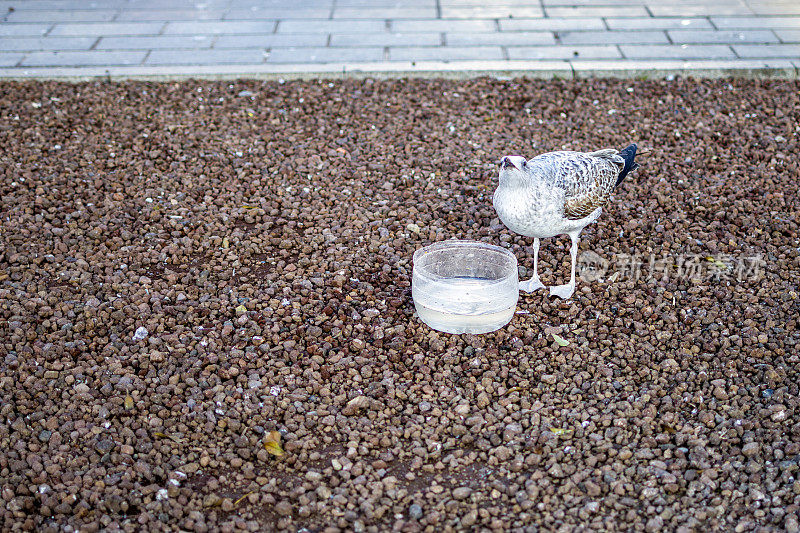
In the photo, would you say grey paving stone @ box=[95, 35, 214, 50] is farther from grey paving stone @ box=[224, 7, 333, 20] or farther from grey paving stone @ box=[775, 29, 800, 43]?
grey paving stone @ box=[775, 29, 800, 43]

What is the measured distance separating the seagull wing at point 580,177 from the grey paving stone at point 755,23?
451 cm

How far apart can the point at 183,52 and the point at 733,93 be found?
5.29m

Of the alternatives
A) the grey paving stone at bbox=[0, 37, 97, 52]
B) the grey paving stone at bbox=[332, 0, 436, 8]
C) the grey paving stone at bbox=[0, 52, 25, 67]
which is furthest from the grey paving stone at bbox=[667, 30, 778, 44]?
the grey paving stone at bbox=[0, 52, 25, 67]

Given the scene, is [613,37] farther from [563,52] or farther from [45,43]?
[45,43]

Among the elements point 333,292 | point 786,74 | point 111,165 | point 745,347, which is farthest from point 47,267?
point 786,74

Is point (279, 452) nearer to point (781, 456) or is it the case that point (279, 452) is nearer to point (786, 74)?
point (781, 456)

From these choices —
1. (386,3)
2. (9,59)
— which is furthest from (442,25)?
(9,59)

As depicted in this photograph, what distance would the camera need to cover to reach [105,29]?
8.45 m

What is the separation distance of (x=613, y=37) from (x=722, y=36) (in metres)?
1.10

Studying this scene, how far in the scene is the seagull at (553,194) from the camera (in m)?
4.25

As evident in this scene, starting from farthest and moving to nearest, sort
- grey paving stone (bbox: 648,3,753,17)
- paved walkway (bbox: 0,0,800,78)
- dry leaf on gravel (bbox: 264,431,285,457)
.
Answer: grey paving stone (bbox: 648,3,753,17), paved walkway (bbox: 0,0,800,78), dry leaf on gravel (bbox: 264,431,285,457)

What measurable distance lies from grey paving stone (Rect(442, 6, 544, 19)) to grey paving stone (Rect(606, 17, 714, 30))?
32.9 inches

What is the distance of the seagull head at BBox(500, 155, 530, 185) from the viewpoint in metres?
4.15

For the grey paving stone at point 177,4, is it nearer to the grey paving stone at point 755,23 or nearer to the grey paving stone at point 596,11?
the grey paving stone at point 596,11
